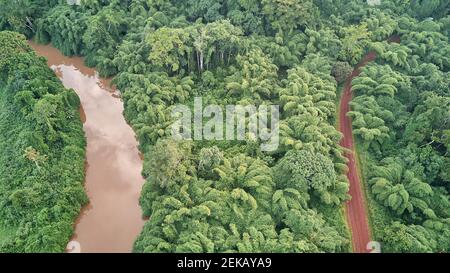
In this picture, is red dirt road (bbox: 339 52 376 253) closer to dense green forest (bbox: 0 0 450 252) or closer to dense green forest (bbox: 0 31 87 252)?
dense green forest (bbox: 0 0 450 252)

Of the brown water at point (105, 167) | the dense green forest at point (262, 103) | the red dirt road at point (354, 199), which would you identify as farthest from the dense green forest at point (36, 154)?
the red dirt road at point (354, 199)

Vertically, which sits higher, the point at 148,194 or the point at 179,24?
the point at 179,24

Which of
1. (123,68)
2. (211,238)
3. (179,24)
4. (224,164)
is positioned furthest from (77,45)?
(211,238)

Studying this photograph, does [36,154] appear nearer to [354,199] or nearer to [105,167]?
[105,167]

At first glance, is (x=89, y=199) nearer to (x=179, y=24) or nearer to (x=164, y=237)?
(x=164, y=237)

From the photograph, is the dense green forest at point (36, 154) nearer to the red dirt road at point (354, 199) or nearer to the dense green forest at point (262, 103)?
the dense green forest at point (262, 103)

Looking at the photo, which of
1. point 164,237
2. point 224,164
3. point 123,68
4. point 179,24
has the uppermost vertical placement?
point 179,24

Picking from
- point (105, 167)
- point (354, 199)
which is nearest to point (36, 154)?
point (105, 167)

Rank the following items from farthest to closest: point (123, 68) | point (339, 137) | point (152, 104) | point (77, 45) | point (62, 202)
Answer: point (77, 45), point (123, 68), point (152, 104), point (339, 137), point (62, 202)
